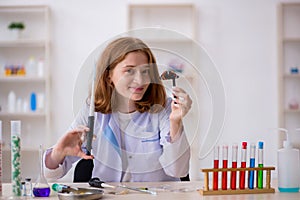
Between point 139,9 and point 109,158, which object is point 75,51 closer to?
point 139,9

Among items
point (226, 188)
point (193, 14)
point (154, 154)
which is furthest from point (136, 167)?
point (193, 14)

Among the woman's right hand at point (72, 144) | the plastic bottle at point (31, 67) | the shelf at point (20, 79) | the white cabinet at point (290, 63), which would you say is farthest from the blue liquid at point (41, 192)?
the white cabinet at point (290, 63)

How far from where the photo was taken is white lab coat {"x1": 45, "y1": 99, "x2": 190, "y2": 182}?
5.82 feet

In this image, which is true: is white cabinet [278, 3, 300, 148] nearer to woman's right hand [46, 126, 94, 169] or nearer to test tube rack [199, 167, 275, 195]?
test tube rack [199, 167, 275, 195]

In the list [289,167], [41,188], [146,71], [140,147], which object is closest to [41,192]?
[41,188]

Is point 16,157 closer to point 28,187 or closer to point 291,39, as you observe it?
point 28,187

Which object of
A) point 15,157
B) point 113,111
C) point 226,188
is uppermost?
point 113,111

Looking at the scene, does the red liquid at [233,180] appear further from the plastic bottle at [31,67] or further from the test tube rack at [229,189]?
the plastic bottle at [31,67]

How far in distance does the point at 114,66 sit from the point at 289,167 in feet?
2.14

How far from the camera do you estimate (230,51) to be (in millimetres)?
4691

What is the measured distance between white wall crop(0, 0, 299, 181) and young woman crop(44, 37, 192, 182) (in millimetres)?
2890

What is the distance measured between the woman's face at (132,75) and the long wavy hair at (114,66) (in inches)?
0.5

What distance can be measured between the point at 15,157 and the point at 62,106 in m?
3.16

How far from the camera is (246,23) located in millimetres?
4699
